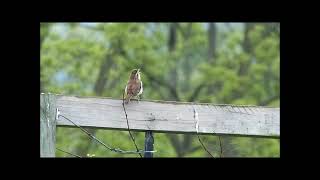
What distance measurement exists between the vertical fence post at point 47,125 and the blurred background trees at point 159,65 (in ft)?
39.7

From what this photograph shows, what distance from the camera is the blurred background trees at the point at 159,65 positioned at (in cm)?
1691

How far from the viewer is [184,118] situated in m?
4.12

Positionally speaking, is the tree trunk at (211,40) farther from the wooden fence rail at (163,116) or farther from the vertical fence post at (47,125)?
the vertical fence post at (47,125)

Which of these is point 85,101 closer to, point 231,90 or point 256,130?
point 256,130

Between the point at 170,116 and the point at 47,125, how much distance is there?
71cm

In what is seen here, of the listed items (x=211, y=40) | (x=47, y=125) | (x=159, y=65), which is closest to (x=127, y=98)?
(x=47, y=125)

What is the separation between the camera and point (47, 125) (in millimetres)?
3900

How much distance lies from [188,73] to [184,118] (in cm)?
1714

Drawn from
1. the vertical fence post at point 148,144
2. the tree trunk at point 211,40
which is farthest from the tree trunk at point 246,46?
the vertical fence post at point 148,144

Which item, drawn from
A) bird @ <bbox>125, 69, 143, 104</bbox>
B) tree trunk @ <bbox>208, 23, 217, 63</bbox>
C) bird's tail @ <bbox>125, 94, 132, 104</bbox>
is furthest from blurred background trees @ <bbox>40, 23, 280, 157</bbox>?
bird's tail @ <bbox>125, 94, 132, 104</bbox>

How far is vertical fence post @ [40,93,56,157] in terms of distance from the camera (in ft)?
12.6

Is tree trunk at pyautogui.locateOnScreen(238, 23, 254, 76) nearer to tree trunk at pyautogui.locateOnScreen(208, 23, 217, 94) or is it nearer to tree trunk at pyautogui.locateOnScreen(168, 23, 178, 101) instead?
tree trunk at pyautogui.locateOnScreen(208, 23, 217, 94)
